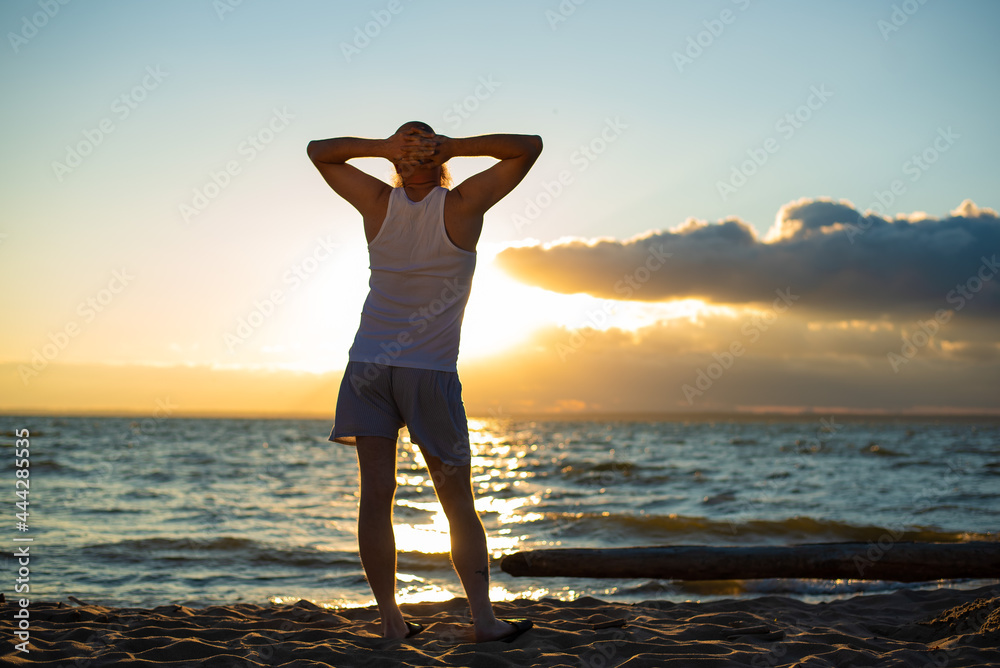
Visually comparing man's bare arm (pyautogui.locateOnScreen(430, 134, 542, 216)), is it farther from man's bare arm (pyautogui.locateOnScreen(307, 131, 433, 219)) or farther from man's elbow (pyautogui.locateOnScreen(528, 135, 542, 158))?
man's bare arm (pyautogui.locateOnScreen(307, 131, 433, 219))

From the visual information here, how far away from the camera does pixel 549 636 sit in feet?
11.3

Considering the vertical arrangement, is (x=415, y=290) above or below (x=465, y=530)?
above

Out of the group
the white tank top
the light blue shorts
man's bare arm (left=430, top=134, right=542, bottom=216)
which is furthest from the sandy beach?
man's bare arm (left=430, top=134, right=542, bottom=216)

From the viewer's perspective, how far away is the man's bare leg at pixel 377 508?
124 inches

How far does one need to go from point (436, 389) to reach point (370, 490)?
21.5 inches

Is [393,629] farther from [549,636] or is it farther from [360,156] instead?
[360,156]

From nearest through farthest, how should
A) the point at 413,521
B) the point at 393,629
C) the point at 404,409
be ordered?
the point at 404,409 < the point at 393,629 < the point at 413,521

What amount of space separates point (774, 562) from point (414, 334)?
3.86 m

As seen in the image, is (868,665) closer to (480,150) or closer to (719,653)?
(719,653)

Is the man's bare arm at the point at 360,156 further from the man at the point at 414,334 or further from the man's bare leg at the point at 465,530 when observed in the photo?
the man's bare leg at the point at 465,530

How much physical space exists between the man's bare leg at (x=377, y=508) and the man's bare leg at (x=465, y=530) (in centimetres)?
19

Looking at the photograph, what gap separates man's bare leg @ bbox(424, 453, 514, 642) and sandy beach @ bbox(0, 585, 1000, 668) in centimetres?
26

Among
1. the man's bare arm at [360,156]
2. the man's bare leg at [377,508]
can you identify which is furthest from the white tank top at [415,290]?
the man's bare leg at [377,508]

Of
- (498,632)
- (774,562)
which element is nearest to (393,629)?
(498,632)
